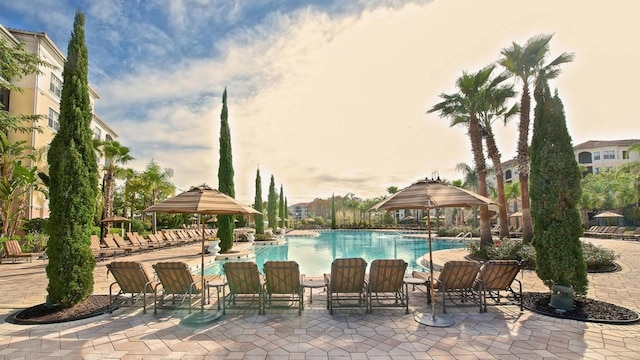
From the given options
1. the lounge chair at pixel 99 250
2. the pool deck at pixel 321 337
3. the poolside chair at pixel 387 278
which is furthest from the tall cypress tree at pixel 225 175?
the poolside chair at pixel 387 278

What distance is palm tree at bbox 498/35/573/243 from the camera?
38.4ft

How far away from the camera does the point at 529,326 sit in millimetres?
4809

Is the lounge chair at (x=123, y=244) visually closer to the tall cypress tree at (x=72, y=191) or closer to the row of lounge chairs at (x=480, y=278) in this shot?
the tall cypress tree at (x=72, y=191)

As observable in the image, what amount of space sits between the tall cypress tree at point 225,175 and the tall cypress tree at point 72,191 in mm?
9545

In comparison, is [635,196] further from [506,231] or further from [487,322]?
[487,322]

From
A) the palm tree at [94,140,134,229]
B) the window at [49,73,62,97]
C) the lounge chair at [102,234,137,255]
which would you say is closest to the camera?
the lounge chair at [102,234,137,255]

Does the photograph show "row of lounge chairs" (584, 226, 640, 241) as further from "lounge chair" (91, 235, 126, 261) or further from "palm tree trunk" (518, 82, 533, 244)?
"lounge chair" (91, 235, 126, 261)

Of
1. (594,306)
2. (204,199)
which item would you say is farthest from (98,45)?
(594,306)

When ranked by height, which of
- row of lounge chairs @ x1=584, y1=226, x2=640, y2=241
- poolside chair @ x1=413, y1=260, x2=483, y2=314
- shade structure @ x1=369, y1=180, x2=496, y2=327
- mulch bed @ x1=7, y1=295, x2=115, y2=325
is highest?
shade structure @ x1=369, y1=180, x2=496, y2=327

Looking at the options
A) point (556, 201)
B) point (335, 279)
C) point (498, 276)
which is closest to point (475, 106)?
point (556, 201)

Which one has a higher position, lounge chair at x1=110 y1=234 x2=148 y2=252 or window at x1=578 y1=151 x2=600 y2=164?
window at x1=578 y1=151 x2=600 y2=164

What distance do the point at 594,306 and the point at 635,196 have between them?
32306 mm

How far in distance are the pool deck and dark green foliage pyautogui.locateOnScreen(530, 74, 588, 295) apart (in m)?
1.02

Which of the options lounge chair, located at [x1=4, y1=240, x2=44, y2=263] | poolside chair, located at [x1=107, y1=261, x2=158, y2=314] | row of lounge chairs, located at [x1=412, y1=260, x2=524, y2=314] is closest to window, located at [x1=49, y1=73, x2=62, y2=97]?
lounge chair, located at [x1=4, y1=240, x2=44, y2=263]
